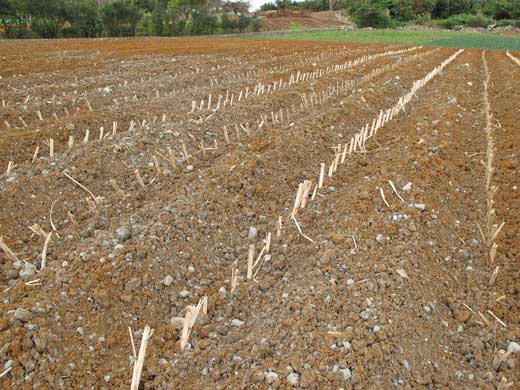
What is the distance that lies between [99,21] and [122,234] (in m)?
40.3

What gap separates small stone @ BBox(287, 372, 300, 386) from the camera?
8.25 feet

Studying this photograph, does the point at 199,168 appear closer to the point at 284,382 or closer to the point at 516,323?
the point at 284,382

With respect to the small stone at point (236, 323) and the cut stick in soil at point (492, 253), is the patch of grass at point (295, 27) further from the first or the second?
the small stone at point (236, 323)

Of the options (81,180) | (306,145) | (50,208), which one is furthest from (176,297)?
(306,145)

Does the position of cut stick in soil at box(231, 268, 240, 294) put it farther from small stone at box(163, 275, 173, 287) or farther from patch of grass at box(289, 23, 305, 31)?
patch of grass at box(289, 23, 305, 31)

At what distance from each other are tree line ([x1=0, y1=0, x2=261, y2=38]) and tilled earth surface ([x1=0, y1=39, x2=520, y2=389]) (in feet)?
112

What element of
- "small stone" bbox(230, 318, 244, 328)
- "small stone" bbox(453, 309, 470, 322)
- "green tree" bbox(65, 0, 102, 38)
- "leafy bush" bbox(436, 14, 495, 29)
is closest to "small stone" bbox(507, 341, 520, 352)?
"small stone" bbox(453, 309, 470, 322)

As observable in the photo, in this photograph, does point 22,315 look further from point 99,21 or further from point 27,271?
point 99,21

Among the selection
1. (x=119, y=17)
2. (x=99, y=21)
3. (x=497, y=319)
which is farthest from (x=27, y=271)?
(x=119, y=17)

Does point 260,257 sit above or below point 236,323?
above

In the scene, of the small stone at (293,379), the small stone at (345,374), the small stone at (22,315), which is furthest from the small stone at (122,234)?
→ the small stone at (345,374)

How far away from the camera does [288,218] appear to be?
14.6 feet

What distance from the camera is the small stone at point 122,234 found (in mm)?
3842

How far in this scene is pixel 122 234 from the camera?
3.86 m
